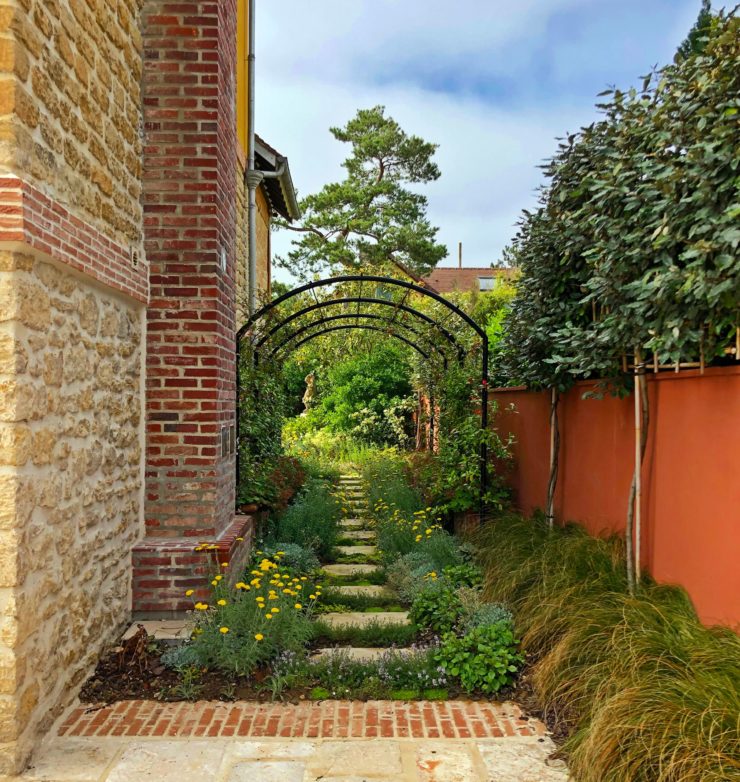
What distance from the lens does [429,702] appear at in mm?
3617

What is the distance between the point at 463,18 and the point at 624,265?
167 inches

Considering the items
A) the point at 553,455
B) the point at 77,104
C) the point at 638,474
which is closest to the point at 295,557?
the point at 553,455

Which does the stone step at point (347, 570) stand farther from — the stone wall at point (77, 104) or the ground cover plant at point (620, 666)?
the stone wall at point (77, 104)

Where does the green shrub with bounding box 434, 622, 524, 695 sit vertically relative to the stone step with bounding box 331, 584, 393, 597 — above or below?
above

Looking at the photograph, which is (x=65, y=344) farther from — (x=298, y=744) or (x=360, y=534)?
(x=360, y=534)

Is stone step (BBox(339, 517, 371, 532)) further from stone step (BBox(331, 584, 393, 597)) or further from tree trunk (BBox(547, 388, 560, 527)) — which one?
tree trunk (BBox(547, 388, 560, 527))

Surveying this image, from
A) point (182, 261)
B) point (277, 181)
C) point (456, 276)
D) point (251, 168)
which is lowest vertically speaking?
point (182, 261)

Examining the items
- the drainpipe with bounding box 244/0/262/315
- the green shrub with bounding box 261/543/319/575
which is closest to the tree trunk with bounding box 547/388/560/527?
the green shrub with bounding box 261/543/319/575

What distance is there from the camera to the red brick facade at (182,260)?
4.63 m

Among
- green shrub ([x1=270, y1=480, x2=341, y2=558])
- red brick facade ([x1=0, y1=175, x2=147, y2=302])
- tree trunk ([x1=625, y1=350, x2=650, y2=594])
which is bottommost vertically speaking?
green shrub ([x1=270, y1=480, x2=341, y2=558])

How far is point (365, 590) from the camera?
5703 mm

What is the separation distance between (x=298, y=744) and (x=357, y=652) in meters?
1.14

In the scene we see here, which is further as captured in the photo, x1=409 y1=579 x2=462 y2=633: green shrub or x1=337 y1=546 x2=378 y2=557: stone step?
x1=337 y1=546 x2=378 y2=557: stone step

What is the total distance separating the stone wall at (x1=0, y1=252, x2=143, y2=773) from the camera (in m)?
2.79
